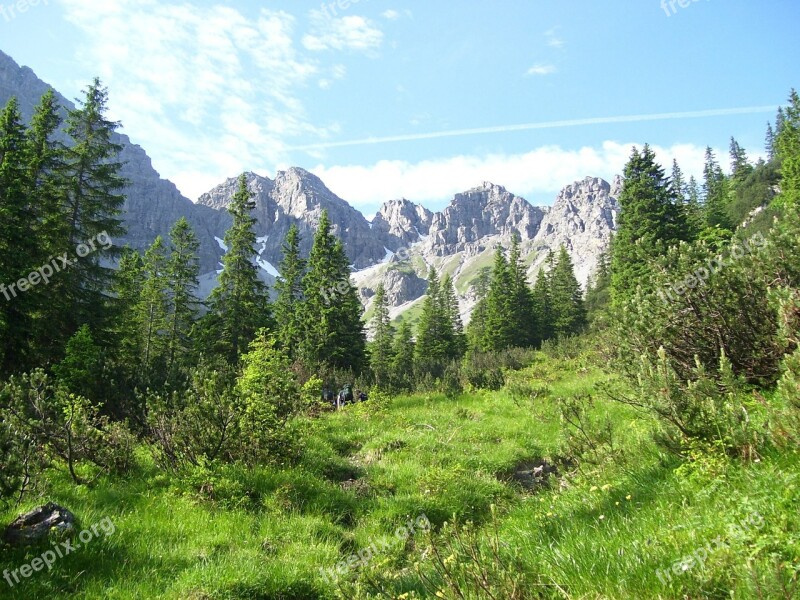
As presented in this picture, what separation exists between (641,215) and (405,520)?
3131 centimetres

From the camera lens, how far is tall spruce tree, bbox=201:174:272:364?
3081cm

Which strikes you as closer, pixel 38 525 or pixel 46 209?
pixel 38 525

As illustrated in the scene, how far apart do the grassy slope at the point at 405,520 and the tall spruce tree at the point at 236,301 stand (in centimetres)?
2291

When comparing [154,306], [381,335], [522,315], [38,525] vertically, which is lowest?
[38,525]

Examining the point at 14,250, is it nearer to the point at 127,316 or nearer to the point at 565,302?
the point at 127,316

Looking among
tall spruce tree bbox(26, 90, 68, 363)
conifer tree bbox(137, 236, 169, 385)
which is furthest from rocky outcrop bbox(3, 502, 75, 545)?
conifer tree bbox(137, 236, 169, 385)

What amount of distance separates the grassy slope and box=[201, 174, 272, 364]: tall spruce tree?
75.2ft

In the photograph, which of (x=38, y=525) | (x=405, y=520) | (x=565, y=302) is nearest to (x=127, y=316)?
(x=38, y=525)

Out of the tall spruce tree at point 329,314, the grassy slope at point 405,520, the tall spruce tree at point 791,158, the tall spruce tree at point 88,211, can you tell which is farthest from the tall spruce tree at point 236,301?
the tall spruce tree at point 791,158

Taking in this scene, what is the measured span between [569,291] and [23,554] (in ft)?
208

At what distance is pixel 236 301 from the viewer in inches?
1233

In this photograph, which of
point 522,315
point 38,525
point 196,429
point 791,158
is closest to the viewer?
point 38,525

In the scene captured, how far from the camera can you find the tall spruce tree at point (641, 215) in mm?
30516

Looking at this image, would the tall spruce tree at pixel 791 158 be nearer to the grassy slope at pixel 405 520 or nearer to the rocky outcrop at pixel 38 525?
the grassy slope at pixel 405 520
